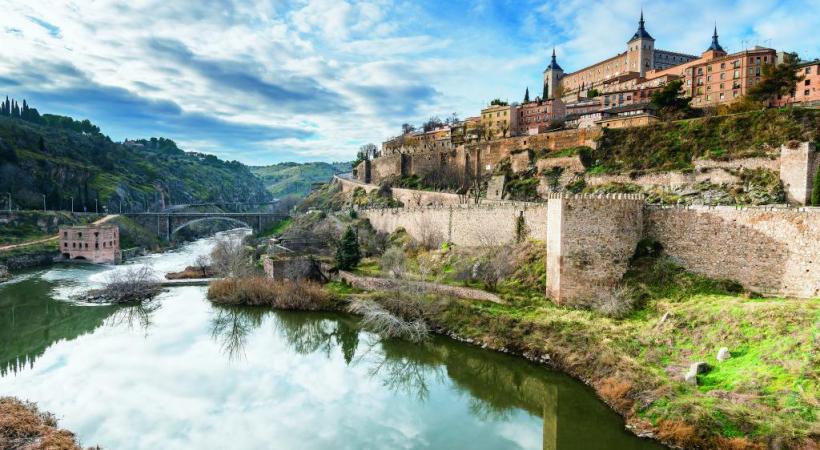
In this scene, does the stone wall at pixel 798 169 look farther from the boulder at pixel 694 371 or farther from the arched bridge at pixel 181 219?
the arched bridge at pixel 181 219

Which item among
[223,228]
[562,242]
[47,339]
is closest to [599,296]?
[562,242]

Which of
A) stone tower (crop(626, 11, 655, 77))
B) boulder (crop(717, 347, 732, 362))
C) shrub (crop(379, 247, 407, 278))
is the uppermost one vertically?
stone tower (crop(626, 11, 655, 77))

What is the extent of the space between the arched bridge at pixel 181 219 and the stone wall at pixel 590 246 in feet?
186

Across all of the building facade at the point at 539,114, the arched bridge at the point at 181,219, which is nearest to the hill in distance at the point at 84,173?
the arched bridge at the point at 181,219

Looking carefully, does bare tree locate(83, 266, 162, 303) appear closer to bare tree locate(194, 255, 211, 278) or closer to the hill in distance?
bare tree locate(194, 255, 211, 278)

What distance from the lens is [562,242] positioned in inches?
Answer: 728

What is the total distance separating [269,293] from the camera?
2716cm

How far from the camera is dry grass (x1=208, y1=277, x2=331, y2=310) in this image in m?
26.1

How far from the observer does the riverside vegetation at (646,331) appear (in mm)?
10992

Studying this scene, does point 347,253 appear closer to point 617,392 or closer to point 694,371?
point 617,392

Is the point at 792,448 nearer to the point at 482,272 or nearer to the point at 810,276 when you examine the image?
the point at 810,276

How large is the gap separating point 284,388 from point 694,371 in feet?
42.3

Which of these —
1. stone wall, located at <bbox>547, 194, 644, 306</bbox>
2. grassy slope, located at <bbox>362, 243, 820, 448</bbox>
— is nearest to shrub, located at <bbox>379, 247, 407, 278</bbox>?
grassy slope, located at <bbox>362, 243, 820, 448</bbox>

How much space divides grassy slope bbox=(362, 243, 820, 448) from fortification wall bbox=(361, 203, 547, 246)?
5.07 metres
